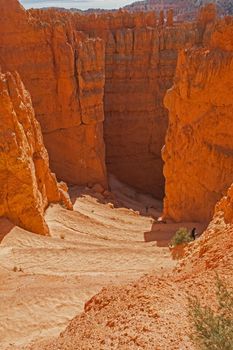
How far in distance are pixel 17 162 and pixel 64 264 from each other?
3.87 meters

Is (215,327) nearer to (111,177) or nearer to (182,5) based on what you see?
(111,177)

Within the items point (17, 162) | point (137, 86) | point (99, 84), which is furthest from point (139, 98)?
point (17, 162)

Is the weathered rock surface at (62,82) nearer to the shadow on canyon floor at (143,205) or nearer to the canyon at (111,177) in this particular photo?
the canyon at (111,177)

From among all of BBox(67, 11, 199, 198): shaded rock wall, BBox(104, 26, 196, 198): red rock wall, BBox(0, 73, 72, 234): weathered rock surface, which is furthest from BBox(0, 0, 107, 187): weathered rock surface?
BBox(0, 73, 72, 234): weathered rock surface

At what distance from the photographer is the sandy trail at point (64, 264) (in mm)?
9258

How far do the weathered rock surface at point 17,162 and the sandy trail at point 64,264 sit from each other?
713 mm

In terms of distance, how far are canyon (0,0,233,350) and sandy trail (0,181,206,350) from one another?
0.14 feet

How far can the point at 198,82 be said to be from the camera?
1548 centimetres

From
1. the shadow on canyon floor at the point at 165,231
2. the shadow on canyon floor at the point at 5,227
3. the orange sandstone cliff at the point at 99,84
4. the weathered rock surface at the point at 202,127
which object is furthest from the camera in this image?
the orange sandstone cliff at the point at 99,84

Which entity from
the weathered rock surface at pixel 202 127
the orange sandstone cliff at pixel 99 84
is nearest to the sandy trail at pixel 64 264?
the weathered rock surface at pixel 202 127

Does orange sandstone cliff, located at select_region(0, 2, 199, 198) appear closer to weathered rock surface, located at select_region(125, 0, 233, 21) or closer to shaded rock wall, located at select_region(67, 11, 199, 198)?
shaded rock wall, located at select_region(67, 11, 199, 198)

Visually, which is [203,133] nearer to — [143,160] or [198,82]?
[198,82]

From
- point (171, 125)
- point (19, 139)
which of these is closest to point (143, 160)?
point (171, 125)

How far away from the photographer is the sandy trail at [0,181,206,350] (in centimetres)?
926
